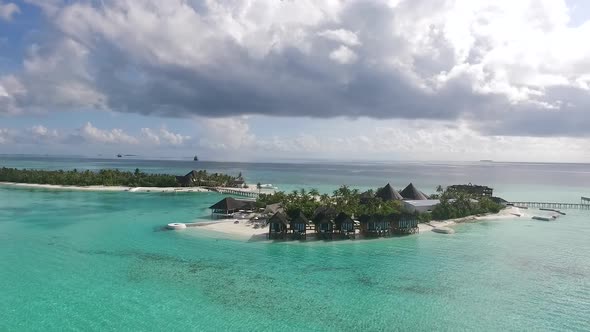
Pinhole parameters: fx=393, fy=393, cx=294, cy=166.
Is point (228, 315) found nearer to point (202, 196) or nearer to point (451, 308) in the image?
point (451, 308)

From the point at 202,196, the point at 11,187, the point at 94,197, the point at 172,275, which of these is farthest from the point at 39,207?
the point at 172,275

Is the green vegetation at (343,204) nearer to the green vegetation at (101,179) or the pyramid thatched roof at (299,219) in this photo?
the pyramid thatched roof at (299,219)

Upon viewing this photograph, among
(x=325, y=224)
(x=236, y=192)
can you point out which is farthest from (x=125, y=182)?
(x=325, y=224)

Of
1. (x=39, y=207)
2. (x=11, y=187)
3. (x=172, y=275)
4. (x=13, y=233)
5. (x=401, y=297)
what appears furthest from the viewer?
(x=11, y=187)

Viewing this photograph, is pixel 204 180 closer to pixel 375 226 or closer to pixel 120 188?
pixel 120 188

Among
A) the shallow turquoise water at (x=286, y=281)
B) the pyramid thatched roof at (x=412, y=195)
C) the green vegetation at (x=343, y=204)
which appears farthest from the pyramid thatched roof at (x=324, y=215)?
the pyramid thatched roof at (x=412, y=195)

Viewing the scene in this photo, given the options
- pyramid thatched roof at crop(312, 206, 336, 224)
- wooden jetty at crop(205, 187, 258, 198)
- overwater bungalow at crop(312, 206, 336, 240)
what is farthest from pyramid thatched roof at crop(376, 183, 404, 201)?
wooden jetty at crop(205, 187, 258, 198)
